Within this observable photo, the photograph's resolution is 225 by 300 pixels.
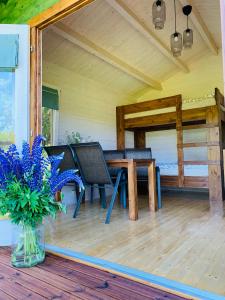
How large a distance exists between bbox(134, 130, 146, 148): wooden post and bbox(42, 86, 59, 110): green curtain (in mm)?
2523

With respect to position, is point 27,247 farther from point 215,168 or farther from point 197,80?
point 197,80

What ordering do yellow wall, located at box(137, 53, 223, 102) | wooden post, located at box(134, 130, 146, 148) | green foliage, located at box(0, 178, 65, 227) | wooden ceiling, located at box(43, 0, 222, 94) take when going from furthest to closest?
wooden post, located at box(134, 130, 146, 148), yellow wall, located at box(137, 53, 223, 102), wooden ceiling, located at box(43, 0, 222, 94), green foliage, located at box(0, 178, 65, 227)

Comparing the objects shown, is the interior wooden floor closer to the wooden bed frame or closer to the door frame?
the wooden bed frame

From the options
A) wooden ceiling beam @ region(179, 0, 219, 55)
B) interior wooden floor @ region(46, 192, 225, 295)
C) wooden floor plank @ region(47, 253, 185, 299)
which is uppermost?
wooden ceiling beam @ region(179, 0, 219, 55)

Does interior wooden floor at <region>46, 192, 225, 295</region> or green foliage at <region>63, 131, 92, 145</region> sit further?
green foliage at <region>63, 131, 92, 145</region>

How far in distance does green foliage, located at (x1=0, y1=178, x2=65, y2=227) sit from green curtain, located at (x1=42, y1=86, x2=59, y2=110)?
2.25 meters

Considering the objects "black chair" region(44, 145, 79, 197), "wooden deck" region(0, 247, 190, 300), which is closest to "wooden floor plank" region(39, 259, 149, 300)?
"wooden deck" region(0, 247, 190, 300)

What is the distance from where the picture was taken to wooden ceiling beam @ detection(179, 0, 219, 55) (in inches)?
149

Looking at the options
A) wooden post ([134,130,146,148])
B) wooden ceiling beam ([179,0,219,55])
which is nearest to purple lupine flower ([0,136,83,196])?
wooden ceiling beam ([179,0,219,55])

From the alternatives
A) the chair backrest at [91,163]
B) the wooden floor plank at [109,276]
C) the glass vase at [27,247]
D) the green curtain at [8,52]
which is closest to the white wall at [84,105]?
the chair backrest at [91,163]

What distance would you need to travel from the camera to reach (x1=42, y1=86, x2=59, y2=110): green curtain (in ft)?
12.1

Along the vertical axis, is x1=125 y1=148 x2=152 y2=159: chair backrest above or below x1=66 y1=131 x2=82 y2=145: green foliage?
below

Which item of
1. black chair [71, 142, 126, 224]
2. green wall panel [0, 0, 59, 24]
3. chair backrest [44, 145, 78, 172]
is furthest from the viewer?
chair backrest [44, 145, 78, 172]

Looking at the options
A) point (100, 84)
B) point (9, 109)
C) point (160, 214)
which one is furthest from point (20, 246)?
point (100, 84)
